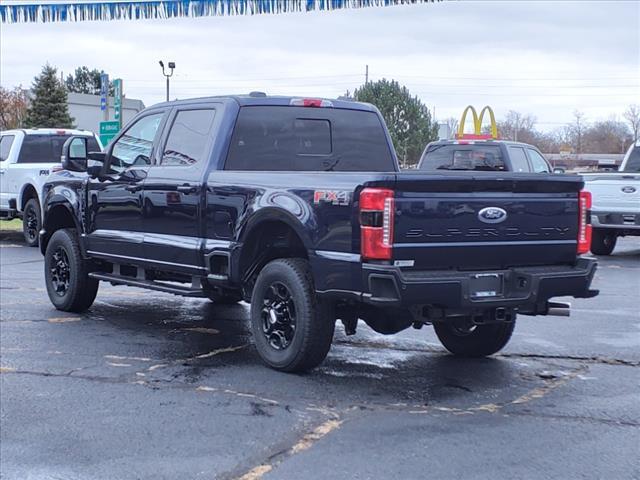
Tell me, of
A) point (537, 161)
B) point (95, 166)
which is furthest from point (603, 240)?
point (95, 166)

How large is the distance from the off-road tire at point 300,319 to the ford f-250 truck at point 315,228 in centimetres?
1

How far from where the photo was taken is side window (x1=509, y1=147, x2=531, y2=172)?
16.0m

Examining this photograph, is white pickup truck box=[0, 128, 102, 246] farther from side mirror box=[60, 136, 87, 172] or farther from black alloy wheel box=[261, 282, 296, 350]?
black alloy wheel box=[261, 282, 296, 350]

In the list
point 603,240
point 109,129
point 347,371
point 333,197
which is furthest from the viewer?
point 109,129

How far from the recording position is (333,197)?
622 cm

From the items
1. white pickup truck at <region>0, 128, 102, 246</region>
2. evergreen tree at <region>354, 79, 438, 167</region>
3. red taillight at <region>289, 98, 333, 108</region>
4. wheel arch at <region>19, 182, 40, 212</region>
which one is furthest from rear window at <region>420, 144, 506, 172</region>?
evergreen tree at <region>354, 79, 438, 167</region>

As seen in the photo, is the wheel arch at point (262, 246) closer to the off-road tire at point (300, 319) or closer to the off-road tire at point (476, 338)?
the off-road tire at point (300, 319)

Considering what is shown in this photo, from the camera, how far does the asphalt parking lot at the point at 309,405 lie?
193 inches

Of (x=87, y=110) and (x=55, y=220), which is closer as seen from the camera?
(x=55, y=220)

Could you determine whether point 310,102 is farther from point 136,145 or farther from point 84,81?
point 84,81

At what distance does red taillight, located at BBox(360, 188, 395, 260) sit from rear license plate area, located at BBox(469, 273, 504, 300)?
0.65 meters

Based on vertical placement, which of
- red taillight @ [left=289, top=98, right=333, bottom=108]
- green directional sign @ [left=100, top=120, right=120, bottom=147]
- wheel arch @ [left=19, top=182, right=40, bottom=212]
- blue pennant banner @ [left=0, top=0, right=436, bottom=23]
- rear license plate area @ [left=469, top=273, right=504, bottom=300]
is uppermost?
blue pennant banner @ [left=0, top=0, right=436, bottom=23]

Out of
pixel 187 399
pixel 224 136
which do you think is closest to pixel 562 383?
pixel 187 399

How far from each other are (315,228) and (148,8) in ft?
28.0
